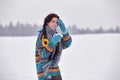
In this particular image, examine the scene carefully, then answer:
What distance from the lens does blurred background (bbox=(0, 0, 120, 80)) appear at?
3.96m

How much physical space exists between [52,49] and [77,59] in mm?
2998

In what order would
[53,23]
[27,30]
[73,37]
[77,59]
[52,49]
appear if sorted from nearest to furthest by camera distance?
[52,49]
[53,23]
[77,59]
[73,37]
[27,30]

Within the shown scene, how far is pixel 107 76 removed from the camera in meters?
3.57

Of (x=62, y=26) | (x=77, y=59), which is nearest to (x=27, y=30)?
(x=77, y=59)

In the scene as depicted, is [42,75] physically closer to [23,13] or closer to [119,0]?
[119,0]

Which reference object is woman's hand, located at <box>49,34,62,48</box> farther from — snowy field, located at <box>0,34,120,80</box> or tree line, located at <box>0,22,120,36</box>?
tree line, located at <box>0,22,120,36</box>

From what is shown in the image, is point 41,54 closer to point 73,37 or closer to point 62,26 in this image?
point 62,26

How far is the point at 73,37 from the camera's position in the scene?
634 cm

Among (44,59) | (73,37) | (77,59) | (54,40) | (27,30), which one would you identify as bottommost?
(77,59)

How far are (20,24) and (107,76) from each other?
4.40 metres

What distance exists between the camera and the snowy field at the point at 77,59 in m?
3.71

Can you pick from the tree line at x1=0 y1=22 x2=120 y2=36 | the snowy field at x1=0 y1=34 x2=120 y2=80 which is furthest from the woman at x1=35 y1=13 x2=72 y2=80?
the tree line at x1=0 y1=22 x2=120 y2=36

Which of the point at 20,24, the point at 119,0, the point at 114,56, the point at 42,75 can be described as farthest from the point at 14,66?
the point at 119,0

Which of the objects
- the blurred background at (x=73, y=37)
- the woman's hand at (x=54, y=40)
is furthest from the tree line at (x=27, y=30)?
the woman's hand at (x=54, y=40)
